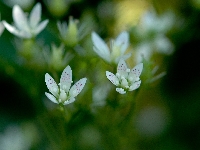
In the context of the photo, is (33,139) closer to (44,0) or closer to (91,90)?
(91,90)

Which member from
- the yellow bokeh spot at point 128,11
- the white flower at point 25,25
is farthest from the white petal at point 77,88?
the yellow bokeh spot at point 128,11

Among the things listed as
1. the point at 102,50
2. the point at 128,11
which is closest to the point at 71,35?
the point at 102,50

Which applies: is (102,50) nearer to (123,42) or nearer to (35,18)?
(123,42)

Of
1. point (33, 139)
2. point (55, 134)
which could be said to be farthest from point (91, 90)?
point (33, 139)

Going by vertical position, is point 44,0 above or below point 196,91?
above

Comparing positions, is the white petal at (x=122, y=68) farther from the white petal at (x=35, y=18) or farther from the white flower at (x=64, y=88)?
the white petal at (x=35, y=18)

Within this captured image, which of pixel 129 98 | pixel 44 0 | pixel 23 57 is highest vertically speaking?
pixel 44 0

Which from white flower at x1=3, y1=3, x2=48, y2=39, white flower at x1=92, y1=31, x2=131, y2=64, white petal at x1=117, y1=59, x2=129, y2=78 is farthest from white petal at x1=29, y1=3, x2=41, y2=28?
white petal at x1=117, y1=59, x2=129, y2=78
